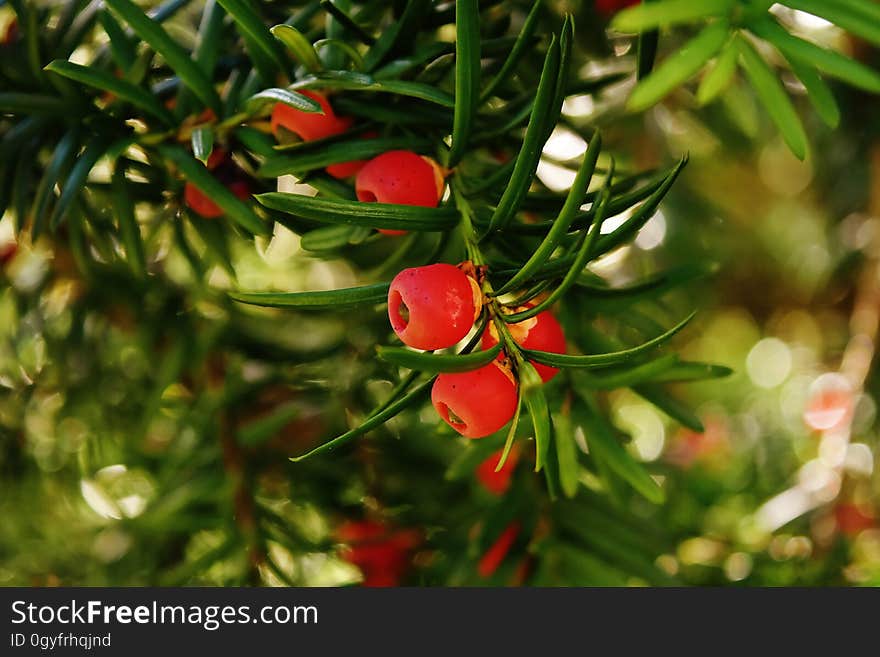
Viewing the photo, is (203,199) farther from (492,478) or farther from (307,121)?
(492,478)

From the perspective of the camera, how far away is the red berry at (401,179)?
1.34ft

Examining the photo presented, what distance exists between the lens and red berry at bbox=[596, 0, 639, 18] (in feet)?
2.14

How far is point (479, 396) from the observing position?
13.6 inches

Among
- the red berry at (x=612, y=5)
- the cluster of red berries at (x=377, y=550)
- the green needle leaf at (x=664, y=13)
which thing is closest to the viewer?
the green needle leaf at (x=664, y=13)

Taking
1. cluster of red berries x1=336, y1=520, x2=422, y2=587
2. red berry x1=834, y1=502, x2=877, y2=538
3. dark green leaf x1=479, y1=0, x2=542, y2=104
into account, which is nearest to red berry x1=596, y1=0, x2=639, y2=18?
dark green leaf x1=479, y1=0, x2=542, y2=104

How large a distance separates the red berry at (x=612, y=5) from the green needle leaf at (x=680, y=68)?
1.20ft

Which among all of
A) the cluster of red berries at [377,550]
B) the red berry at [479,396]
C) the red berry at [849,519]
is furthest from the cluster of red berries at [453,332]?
the red berry at [849,519]

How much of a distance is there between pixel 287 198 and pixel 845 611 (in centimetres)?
57

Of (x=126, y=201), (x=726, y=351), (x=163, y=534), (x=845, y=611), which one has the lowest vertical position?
(x=726, y=351)

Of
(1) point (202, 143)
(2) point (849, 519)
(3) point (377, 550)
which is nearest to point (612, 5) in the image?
(1) point (202, 143)

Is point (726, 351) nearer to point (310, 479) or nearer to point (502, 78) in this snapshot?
point (310, 479)

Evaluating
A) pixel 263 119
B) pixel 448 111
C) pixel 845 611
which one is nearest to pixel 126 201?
pixel 263 119

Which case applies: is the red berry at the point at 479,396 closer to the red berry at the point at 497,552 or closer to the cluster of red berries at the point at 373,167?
the cluster of red berries at the point at 373,167

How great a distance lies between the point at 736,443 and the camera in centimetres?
133
